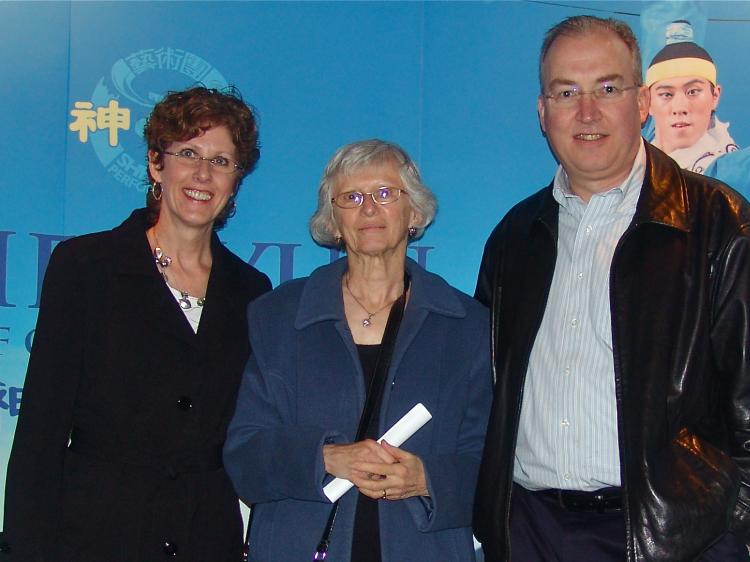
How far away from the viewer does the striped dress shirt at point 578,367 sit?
2414mm

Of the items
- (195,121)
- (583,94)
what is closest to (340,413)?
(195,121)

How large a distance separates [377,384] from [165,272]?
35.1 inches

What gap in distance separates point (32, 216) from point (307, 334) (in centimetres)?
148

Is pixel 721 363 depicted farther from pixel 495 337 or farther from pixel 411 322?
pixel 411 322

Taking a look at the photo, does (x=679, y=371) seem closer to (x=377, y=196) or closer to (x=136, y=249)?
(x=377, y=196)

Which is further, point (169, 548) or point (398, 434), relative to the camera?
point (169, 548)

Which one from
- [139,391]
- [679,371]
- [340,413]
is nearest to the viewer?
[679,371]

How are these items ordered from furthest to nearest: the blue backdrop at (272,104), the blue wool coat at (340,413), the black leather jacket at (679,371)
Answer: the blue backdrop at (272,104)
the blue wool coat at (340,413)
the black leather jacket at (679,371)

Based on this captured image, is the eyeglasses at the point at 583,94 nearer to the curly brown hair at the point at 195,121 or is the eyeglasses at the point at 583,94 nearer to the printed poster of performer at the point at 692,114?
the printed poster of performer at the point at 692,114

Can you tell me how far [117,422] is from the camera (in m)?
2.68

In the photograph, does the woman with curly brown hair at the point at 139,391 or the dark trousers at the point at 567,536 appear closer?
the dark trousers at the point at 567,536

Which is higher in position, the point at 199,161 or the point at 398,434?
the point at 199,161

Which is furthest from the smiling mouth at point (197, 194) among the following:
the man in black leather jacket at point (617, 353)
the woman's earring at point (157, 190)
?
the man in black leather jacket at point (617, 353)

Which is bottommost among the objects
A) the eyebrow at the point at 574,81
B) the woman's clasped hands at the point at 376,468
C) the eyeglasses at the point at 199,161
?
the woman's clasped hands at the point at 376,468
